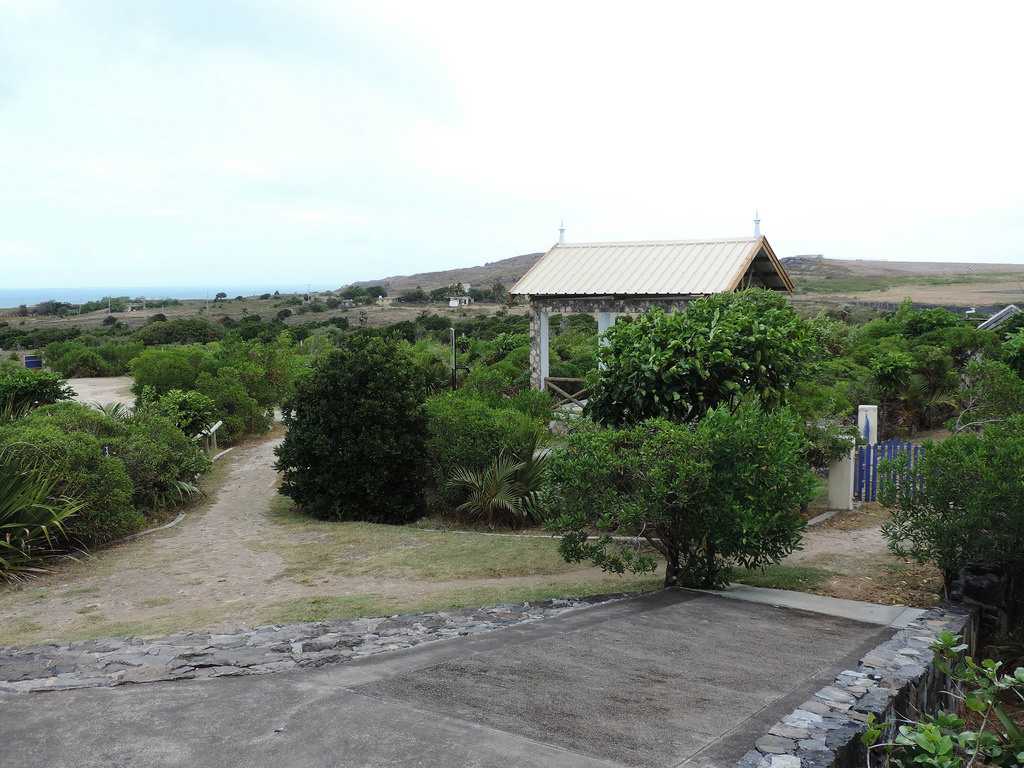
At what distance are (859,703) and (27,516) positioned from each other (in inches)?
379

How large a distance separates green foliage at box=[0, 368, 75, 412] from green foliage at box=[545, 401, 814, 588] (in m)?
14.2

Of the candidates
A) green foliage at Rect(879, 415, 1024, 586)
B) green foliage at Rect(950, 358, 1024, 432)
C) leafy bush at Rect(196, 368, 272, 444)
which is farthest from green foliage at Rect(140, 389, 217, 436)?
green foliage at Rect(950, 358, 1024, 432)

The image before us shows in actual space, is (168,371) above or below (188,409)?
above

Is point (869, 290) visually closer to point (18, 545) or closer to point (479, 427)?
point (479, 427)

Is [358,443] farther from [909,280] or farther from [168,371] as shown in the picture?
[909,280]

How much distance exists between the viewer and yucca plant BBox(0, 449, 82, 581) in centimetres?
1066

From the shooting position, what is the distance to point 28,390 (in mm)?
18891

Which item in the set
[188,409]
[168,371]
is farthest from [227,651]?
[168,371]

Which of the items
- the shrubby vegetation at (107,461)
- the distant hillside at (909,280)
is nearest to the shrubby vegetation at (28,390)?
the shrubby vegetation at (107,461)

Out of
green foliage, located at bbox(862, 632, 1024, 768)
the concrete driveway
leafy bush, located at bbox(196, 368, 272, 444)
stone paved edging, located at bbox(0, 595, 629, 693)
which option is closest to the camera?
green foliage, located at bbox(862, 632, 1024, 768)

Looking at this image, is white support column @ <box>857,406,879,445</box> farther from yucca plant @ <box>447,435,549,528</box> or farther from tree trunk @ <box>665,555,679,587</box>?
tree trunk @ <box>665,555,679,587</box>

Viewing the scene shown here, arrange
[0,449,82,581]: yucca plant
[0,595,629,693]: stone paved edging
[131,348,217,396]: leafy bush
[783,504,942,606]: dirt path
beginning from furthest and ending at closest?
[131,348,217,396]: leafy bush
[0,449,82,581]: yucca plant
[783,504,942,606]: dirt path
[0,595,629,693]: stone paved edging

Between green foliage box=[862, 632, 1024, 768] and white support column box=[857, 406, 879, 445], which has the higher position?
white support column box=[857, 406, 879, 445]

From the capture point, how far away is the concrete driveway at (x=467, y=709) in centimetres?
455
